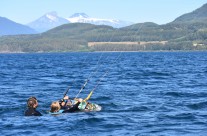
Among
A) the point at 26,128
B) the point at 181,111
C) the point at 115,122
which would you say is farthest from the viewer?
the point at 181,111

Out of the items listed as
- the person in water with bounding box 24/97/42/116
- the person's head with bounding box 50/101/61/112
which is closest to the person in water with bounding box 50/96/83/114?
the person's head with bounding box 50/101/61/112

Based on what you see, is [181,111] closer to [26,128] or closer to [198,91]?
[26,128]

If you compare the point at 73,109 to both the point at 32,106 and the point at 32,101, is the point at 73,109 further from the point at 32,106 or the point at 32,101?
the point at 32,101

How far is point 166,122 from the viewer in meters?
25.4

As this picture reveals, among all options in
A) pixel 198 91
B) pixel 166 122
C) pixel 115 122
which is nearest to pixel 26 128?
pixel 115 122

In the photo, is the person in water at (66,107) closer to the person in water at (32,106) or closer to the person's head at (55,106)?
the person's head at (55,106)

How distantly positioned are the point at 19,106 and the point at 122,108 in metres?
7.32

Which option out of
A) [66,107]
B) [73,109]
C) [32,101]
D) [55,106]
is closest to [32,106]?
[32,101]

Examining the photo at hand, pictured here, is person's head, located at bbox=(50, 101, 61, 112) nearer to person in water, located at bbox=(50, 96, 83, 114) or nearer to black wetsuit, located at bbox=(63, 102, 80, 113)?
person in water, located at bbox=(50, 96, 83, 114)

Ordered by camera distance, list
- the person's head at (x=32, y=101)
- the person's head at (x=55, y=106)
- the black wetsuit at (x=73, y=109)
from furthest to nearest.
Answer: the black wetsuit at (x=73, y=109), the person's head at (x=55, y=106), the person's head at (x=32, y=101)

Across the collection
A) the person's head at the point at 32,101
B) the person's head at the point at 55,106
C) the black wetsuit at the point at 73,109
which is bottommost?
the black wetsuit at the point at 73,109

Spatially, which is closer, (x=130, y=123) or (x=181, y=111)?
(x=130, y=123)

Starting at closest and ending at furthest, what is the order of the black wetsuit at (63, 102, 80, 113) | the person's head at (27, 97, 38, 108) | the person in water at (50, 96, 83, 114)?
the person's head at (27, 97, 38, 108) → the person in water at (50, 96, 83, 114) → the black wetsuit at (63, 102, 80, 113)

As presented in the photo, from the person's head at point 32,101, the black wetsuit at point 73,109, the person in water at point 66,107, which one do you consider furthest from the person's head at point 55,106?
the person's head at point 32,101
